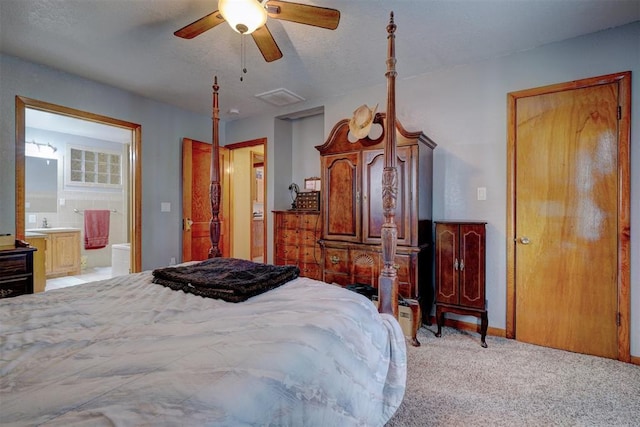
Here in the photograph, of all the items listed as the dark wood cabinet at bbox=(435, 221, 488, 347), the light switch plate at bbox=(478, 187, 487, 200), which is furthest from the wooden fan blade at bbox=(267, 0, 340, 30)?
the light switch plate at bbox=(478, 187, 487, 200)

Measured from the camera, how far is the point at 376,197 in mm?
2846

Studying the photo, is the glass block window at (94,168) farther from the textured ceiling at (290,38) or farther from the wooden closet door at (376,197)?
the wooden closet door at (376,197)

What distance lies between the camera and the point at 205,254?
4359 millimetres

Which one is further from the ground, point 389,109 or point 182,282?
point 389,109

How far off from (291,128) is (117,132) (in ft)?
10.2

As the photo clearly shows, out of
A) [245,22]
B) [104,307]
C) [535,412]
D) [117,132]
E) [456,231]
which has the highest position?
[117,132]

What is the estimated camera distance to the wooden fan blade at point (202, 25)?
1.79 metres

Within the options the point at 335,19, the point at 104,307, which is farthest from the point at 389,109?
the point at 104,307

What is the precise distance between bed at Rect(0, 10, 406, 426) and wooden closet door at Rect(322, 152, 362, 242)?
4.98 ft

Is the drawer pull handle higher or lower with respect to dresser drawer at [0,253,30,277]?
lower

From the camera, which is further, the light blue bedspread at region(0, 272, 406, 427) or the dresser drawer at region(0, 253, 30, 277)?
the dresser drawer at region(0, 253, 30, 277)

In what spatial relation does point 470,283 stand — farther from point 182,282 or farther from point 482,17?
point 182,282

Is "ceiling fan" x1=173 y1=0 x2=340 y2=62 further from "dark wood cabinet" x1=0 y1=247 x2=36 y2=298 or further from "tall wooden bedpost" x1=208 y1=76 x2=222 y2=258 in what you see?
"dark wood cabinet" x1=0 y1=247 x2=36 y2=298

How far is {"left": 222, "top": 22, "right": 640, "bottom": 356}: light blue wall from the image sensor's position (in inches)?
90.1
